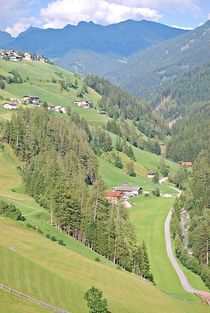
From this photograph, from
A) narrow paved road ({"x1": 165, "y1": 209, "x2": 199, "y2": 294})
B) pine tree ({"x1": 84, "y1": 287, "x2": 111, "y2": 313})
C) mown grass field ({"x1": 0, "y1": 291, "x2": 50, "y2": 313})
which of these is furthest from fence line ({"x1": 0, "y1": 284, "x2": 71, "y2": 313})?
narrow paved road ({"x1": 165, "y1": 209, "x2": 199, "y2": 294})

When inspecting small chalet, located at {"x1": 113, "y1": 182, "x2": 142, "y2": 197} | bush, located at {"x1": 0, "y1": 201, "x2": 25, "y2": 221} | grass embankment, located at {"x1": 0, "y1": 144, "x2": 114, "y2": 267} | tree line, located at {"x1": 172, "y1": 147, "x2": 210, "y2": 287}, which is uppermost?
bush, located at {"x1": 0, "y1": 201, "x2": 25, "y2": 221}

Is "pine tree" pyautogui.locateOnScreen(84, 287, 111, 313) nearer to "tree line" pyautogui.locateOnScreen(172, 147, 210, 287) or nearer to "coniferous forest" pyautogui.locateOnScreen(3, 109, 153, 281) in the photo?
"coniferous forest" pyautogui.locateOnScreen(3, 109, 153, 281)

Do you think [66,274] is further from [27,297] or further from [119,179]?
[119,179]

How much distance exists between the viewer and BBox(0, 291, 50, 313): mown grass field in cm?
4266

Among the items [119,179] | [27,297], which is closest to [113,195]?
[119,179]

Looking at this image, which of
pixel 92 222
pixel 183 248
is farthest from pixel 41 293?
pixel 183 248

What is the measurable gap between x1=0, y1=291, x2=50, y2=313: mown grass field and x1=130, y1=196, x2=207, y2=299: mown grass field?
38.5m

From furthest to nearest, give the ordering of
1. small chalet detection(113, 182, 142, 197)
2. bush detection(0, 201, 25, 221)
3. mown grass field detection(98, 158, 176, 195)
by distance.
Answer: mown grass field detection(98, 158, 176, 195) < small chalet detection(113, 182, 142, 197) < bush detection(0, 201, 25, 221)

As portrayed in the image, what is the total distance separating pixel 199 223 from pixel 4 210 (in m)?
53.3

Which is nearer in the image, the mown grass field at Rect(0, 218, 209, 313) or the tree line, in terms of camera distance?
the mown grass field at Rect(0, 218, 209, 313)

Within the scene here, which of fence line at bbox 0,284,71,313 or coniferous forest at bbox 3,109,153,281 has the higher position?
fence line at bbox 0,284,71,313

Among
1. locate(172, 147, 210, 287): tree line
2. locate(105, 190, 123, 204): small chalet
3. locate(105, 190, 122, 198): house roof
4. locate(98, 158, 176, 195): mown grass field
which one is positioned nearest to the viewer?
locate(172, 147, 210, 287): tree line

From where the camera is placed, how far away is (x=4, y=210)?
83188 mm

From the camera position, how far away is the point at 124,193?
16250cm
